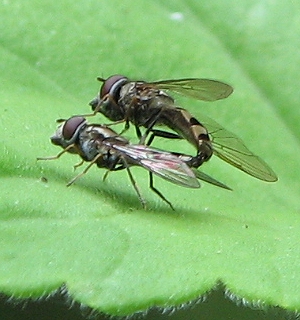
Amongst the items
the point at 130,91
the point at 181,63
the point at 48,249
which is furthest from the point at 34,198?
the point at 181,63

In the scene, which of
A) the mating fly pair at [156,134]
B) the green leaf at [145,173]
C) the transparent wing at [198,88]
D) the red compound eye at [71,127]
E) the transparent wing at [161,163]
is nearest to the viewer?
the green leaf at [145,173]

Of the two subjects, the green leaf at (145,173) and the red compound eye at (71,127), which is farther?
the red compound eye at (71,127)

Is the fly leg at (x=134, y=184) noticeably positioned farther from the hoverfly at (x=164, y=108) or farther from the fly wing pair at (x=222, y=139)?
the fly wing pair at (x=222, y=139)

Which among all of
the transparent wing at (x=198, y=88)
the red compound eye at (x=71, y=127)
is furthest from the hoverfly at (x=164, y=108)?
the red compound eye at (x=71, y=127)

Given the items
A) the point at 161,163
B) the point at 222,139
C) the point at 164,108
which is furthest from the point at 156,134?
the point at 161,163

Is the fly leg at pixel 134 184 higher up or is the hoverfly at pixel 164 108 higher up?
the hoverfly at pixel 164 108

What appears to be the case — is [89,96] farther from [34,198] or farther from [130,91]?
[34,198]

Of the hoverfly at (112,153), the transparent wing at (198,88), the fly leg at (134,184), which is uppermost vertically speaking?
the transparent wing at (198,88)
